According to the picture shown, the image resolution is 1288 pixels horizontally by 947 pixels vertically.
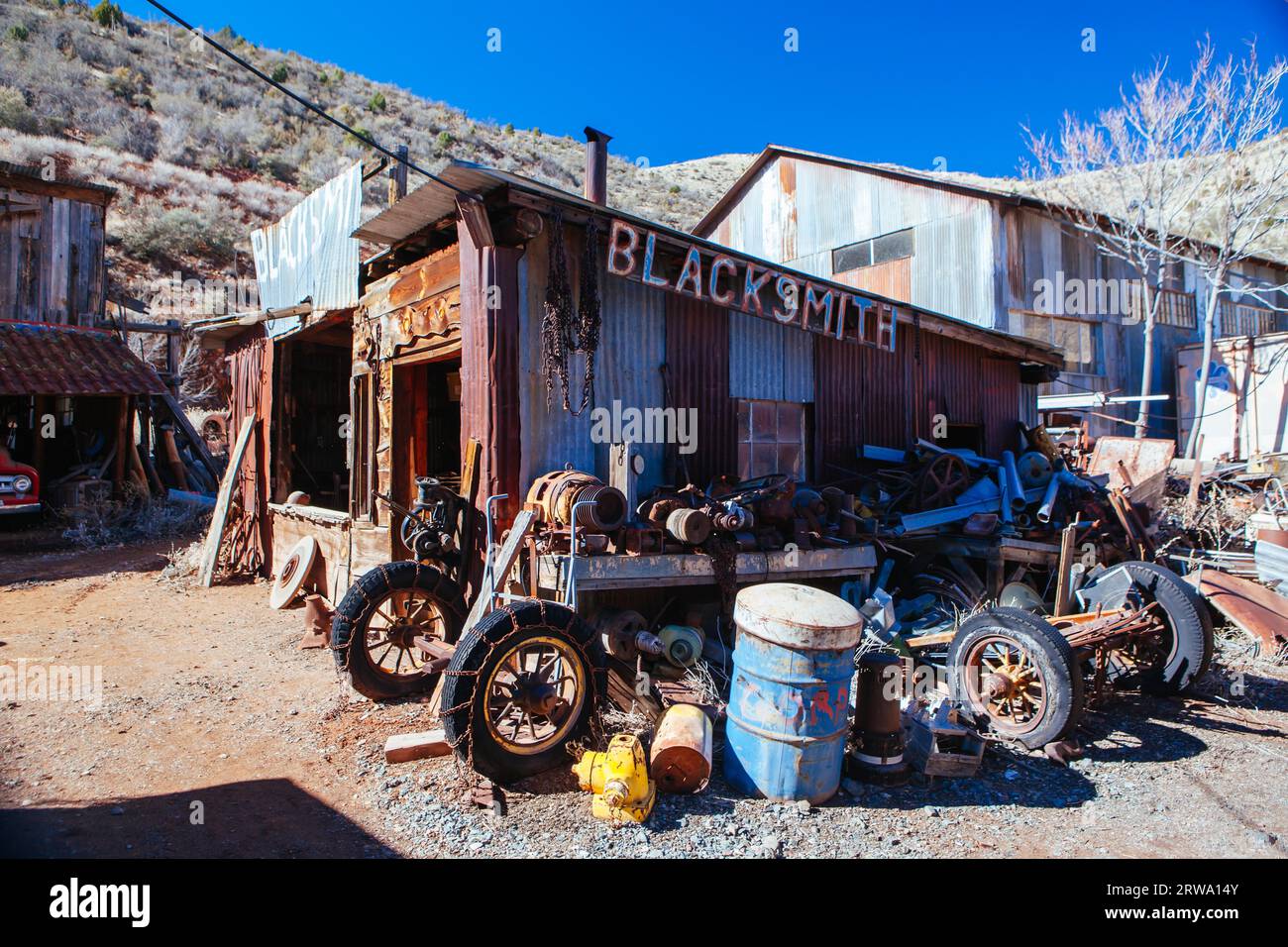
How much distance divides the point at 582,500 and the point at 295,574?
229 inches

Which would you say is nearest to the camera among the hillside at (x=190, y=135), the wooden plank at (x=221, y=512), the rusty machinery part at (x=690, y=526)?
the rusty machinery part at (x=690, y=526)

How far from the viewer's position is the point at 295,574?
984 cm

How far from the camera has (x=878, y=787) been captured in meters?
5.04

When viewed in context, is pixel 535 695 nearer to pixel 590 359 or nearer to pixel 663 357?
pixel 590 359

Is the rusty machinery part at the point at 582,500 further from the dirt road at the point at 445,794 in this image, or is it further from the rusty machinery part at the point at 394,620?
the dirt road at the point at 445,794

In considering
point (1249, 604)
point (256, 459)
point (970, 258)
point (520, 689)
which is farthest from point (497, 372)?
point (970, 258)

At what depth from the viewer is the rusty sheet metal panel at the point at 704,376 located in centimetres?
806

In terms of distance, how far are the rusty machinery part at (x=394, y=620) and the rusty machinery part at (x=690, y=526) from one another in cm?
230

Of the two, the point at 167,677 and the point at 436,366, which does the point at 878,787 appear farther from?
the point at 436,366

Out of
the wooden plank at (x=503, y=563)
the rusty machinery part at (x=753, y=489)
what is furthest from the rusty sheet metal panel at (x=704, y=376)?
the wooden plank at (x=503, y=563)

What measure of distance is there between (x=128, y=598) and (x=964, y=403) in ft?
42.6

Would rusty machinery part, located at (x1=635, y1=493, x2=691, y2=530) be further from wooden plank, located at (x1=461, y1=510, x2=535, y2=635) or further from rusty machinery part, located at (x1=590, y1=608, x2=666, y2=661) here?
wooden plank, located at (x1=461, y1=510, x2=535, y2=635)

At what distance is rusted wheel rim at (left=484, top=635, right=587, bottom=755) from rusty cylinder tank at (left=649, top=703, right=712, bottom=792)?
709 millimetres
